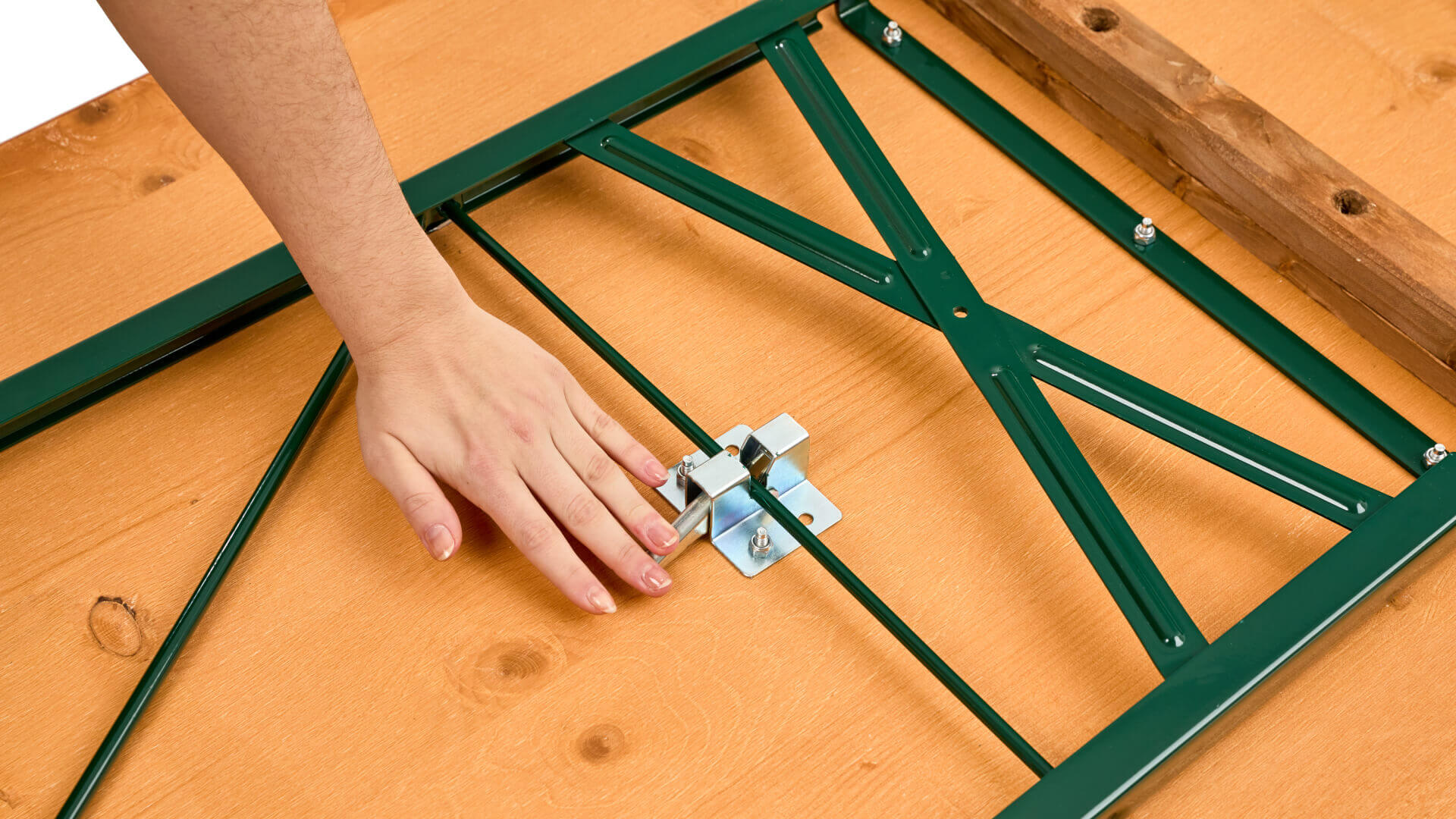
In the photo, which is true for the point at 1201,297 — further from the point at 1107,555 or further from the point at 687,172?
the point at 687,172

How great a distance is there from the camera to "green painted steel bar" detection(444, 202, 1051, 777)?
73 cm

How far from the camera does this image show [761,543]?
0.84 m

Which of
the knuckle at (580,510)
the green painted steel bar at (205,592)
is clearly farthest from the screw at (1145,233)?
the green painted steel bar at (205,592)

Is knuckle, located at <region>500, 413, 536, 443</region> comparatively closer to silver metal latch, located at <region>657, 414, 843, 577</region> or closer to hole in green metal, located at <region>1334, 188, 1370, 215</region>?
silver metal latch, located at <region>657, 414, 843, 577</region>

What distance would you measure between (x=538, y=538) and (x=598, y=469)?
2.5 inches

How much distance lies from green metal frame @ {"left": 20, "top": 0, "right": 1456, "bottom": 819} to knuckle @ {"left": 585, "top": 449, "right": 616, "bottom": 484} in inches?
2.1

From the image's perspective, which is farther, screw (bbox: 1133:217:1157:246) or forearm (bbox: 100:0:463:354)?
screw (bbox: 1133:217:1157:246)

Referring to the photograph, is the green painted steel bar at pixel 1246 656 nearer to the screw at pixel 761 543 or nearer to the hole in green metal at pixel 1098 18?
the screw at pixel 761 543

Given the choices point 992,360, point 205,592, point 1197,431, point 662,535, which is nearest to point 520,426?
point 662,535

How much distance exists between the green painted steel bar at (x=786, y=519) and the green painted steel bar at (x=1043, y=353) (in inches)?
4.7

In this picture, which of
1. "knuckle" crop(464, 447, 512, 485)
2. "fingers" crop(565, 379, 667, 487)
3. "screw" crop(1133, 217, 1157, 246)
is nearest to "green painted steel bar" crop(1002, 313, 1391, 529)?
"screw" crop(1133, 217, 1157, 246)

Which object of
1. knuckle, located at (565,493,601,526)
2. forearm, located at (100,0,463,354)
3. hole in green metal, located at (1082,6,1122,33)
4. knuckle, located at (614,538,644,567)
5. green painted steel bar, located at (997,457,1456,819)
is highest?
forearm, located at (100,0,463,354)

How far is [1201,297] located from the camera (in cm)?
97

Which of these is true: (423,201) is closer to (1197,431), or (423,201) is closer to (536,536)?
(536,536)
